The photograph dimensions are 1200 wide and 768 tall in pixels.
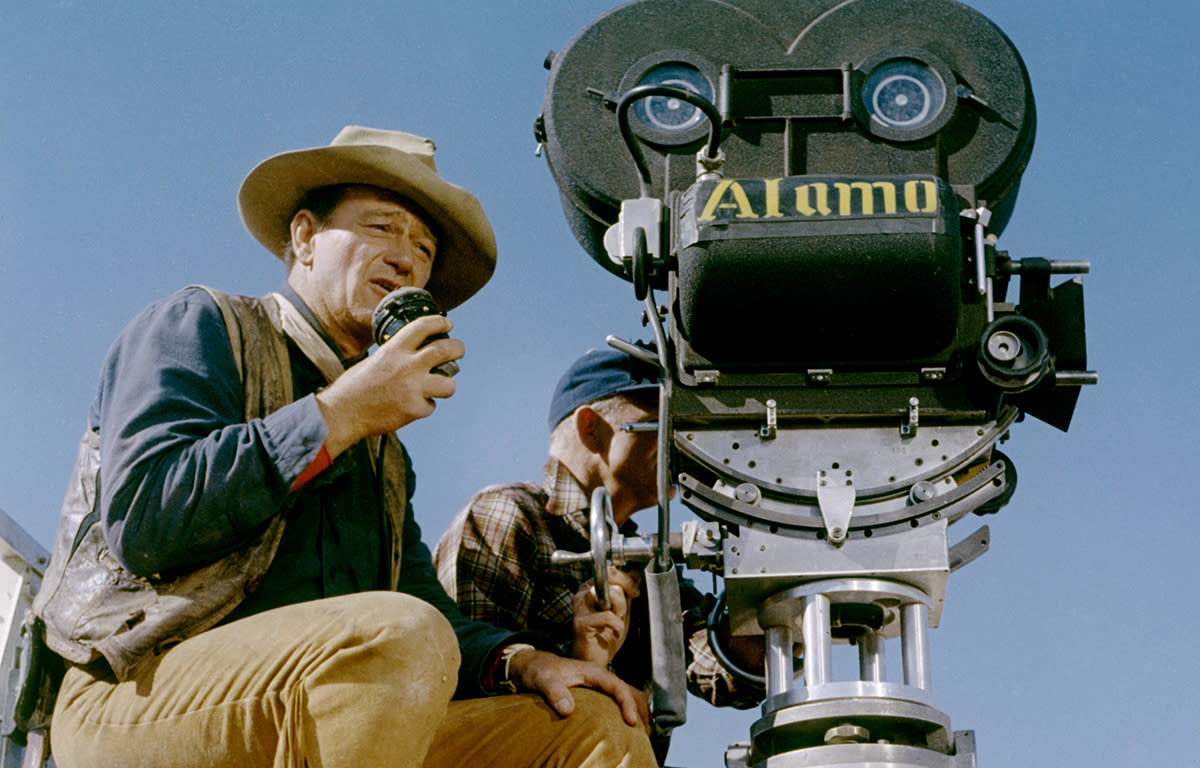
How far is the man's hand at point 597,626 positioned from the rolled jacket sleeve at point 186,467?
2.59 ft

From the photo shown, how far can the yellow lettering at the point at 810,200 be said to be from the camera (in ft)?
10.9

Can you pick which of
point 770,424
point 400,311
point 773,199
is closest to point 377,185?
point 400,311

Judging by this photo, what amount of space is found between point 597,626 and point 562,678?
180mm

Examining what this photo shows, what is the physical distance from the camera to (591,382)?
15.4 ft

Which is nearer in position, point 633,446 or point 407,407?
point 407,407

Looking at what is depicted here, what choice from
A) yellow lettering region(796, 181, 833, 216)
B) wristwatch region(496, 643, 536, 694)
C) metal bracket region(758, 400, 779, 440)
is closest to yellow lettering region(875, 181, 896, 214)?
yellow lettering region(796, 181, 833, 216)

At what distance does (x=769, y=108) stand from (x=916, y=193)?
19.8 inches

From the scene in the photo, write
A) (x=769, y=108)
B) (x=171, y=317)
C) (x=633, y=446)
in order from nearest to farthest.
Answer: (x=171, y=317) < (x=769, y=108) < (x=633, y=446)

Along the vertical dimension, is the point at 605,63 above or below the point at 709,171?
above

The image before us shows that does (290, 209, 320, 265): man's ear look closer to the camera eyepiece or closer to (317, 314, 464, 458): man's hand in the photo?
the camera eyepiece

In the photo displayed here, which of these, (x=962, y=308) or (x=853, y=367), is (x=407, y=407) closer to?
(x=853, y=367)

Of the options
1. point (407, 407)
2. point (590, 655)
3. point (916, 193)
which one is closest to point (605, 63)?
point (916, 193)

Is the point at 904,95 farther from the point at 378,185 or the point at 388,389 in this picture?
the point at 388,389

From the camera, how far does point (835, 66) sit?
3.68 m
